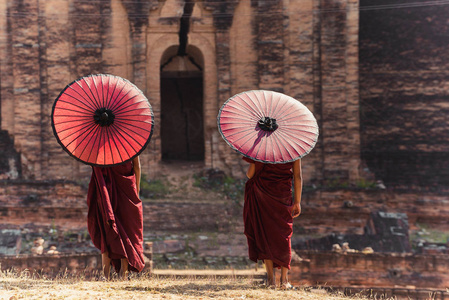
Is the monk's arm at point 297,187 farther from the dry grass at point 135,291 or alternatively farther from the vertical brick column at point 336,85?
the vertical brick column at point 336,85

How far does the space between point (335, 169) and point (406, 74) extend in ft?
15.0

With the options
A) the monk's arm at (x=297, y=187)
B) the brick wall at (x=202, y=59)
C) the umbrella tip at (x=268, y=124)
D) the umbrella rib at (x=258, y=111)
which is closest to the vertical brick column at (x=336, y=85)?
the brick wall at (x=202, y=59)

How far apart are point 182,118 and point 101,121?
1282 centimetres

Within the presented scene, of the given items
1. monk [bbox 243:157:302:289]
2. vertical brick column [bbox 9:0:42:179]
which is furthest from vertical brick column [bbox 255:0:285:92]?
monk [bbox 243:157:302:289]

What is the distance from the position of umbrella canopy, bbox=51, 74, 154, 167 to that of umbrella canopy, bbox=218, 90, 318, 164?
2.98ft

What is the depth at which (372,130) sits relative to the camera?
16156mm

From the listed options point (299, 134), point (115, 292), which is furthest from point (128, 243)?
point (299, 134)

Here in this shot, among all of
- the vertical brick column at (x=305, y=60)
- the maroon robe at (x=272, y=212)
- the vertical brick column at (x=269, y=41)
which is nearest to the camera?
the maroon robe at (x=272, y=212)

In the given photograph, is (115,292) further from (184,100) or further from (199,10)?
(184,100)

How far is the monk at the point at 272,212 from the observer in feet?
17.5

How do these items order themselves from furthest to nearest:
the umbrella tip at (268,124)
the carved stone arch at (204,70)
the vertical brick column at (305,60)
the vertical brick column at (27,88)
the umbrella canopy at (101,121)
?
the vertical brick column at (305,60) → the carved stone arch at (204,70) → the vertical brick column at (27,88) → the umbrella tip at (268,124) → the umbrella canopy at (101,121)

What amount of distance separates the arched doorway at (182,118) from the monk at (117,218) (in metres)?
12.3

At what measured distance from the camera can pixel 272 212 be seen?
5344 mm

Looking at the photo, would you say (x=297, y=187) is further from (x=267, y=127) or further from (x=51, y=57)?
(x=51, y=57)
